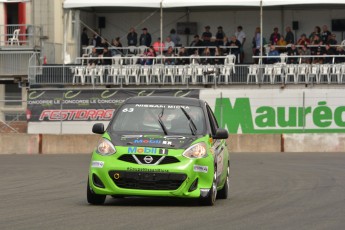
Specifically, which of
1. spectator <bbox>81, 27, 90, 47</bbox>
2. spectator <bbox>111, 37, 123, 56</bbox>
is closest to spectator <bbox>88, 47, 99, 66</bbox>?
spectator <bbox>111, 37, 123, 56</bbox>

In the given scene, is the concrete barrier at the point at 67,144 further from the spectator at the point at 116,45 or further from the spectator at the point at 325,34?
the spectator at the point at 325,34

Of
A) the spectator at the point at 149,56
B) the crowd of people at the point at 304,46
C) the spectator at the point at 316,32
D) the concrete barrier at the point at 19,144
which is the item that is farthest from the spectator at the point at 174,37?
the concrete barrier at the point at 19,144

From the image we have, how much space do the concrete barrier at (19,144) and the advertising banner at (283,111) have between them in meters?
7.03

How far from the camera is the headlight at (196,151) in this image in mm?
13523

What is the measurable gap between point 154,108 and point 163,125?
1.25 ft

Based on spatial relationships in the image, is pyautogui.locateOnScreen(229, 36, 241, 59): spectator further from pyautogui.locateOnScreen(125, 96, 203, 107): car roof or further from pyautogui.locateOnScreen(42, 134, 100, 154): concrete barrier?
pyautogui.locateOnScreen(125, 96, 203, 107): car roof

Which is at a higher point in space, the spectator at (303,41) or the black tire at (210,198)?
the spectator at (303,41)

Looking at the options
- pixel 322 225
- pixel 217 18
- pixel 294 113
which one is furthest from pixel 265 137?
pixel 322 225

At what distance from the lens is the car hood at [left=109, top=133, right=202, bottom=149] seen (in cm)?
1354

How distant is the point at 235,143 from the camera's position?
1310 inches

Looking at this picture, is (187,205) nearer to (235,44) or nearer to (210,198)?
(210,198)

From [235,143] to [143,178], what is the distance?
20.1 metres

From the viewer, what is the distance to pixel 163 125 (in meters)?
14.3

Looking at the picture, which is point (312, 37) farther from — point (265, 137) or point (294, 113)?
point (265, 137)
